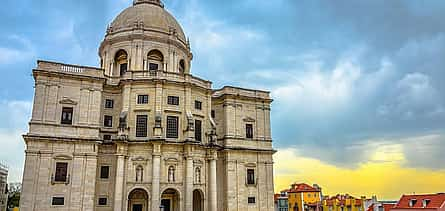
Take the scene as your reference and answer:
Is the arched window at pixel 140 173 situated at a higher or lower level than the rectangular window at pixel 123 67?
lower

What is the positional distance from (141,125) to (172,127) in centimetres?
286

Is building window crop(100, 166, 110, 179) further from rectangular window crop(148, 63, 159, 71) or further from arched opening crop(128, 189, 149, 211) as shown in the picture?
rectangular window crop(148, 63, 159, 71)

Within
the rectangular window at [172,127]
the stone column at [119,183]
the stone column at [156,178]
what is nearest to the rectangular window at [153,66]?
the rectangular window at [172,127]

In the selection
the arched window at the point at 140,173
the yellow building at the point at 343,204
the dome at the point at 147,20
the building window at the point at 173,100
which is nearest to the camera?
the arched window at the point at 140,173

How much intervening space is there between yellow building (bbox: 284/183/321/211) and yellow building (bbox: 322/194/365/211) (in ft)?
12.7

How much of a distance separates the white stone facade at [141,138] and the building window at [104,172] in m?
0.09

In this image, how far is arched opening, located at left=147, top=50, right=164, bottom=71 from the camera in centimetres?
4025

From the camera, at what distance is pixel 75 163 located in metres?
31.3

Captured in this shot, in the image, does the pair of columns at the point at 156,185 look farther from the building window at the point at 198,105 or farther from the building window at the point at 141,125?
the building window at the point at 198,105

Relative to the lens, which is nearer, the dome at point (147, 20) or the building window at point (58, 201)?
the building window at point (58, 201)

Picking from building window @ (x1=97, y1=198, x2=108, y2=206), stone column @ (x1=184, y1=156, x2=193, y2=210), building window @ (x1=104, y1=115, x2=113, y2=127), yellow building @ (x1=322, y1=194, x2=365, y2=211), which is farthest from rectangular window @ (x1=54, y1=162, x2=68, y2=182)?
yellow building @ (x1=322, y1=194, x2=365, y2=211)

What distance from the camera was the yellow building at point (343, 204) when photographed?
5916cm

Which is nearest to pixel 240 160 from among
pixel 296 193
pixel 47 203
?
pixel 47 203

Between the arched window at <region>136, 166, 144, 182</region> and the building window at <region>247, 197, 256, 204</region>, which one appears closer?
the arched window at <region>136, 166, 144, 182</region>
